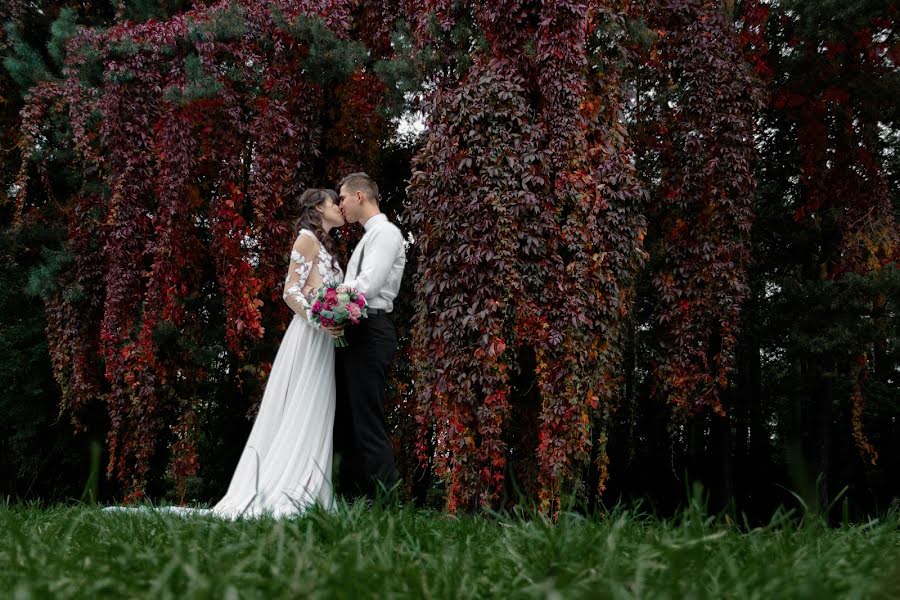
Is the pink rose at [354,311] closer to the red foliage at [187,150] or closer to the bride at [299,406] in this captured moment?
the bride at [299,406]

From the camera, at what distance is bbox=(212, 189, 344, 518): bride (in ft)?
13.2

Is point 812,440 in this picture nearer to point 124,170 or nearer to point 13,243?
point 124,170

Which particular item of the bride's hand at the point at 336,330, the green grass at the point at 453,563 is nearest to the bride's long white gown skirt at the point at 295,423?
the bride's hand at the point at 336,330

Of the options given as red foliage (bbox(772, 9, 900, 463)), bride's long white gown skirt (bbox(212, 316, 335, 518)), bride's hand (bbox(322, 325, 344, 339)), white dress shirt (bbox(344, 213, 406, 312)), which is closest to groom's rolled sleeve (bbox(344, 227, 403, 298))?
white dress shirt (bbox(344, 213, 406, 312))

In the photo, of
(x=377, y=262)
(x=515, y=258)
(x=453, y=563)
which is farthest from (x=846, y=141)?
(x=453, y=563)

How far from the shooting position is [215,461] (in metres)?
9.43

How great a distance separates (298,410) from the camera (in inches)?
163

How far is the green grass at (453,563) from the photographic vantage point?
50.3 inches

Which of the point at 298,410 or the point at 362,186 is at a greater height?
the point at 362,186

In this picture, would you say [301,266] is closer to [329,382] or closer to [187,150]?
[329,382]

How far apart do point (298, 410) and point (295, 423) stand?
0.07 metres

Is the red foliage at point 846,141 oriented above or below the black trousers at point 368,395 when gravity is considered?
above

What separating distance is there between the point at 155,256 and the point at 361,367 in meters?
2.99

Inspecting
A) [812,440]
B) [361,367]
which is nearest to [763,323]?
[812,440]
